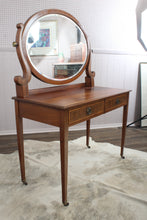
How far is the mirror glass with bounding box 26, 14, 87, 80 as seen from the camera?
1631 millimetres

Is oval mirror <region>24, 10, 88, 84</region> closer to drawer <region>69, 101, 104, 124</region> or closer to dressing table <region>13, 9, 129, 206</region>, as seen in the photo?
dressing table <region>13, 9, 129, 206</region>

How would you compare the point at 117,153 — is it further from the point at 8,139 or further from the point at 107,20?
the point at 107,20

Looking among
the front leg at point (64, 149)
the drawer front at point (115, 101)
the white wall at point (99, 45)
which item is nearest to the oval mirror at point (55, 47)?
the drawer front at point (115, 101)

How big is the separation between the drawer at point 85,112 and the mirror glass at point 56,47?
0.47 metres

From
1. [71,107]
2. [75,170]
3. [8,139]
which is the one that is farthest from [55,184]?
[8,139]

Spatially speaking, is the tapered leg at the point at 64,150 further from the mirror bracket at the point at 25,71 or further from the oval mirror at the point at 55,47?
the oval mirror at the point at 55,47

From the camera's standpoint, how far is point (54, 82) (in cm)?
179

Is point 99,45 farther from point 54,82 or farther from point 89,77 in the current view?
point 54,82

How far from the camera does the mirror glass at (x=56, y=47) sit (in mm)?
1631

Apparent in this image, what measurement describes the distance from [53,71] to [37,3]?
53.8 inches

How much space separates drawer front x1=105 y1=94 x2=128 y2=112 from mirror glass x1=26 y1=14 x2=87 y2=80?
0.47 meters

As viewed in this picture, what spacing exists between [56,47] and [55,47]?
0.01 m

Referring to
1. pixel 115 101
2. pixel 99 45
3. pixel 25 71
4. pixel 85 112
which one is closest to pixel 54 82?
pixel 25 71

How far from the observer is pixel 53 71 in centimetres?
179
